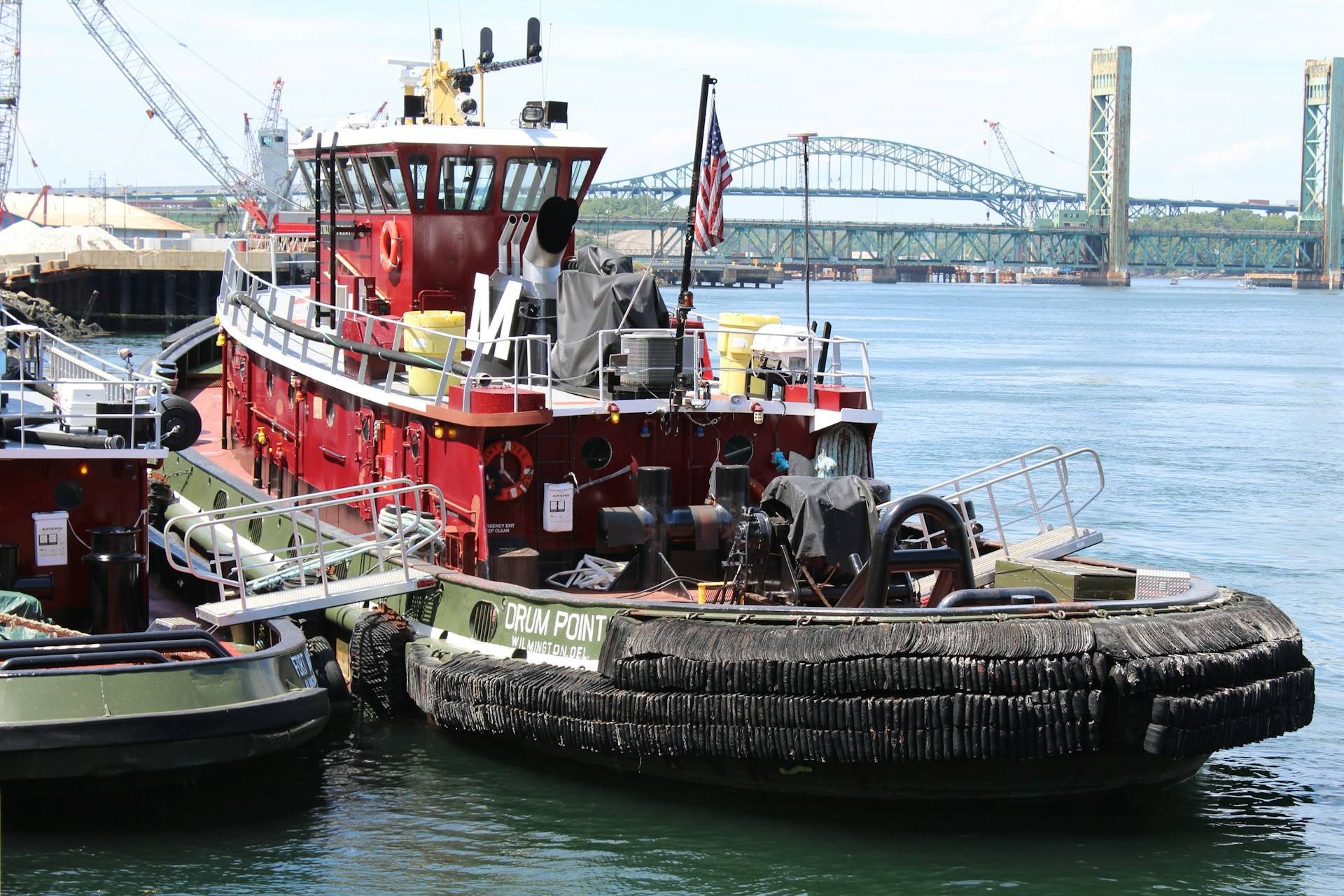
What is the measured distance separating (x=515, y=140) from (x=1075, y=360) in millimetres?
52326

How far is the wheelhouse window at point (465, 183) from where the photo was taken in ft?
51.7

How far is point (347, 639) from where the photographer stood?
1378 cm

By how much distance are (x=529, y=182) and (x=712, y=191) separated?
2931 millimetres

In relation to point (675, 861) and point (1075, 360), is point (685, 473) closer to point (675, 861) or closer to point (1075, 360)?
point (675, 861)

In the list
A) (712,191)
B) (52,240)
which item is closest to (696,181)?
(712,191)

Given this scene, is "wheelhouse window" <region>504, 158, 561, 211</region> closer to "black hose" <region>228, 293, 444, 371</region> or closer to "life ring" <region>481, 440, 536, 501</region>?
"black hose" <region>228, 293, 444, 371</region>

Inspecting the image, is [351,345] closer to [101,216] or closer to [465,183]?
[465,183]

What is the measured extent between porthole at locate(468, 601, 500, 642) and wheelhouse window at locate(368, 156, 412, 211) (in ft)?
17.2

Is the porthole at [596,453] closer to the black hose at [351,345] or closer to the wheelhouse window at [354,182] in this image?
the black hose at [351,345]

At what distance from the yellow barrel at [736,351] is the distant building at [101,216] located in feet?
377

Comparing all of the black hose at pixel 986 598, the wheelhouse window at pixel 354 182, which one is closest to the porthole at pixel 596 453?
the black hose at pixel 986 598

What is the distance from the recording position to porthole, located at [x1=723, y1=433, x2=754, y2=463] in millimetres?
14203

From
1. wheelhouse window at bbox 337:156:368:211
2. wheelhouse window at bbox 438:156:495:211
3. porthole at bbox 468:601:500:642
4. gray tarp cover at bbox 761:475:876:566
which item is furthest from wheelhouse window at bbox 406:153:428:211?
gray tarp cover at bbox 761:475:876:566

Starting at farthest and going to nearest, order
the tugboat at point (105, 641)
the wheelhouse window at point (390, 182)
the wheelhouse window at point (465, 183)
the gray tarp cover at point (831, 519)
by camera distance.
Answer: the wheelhouse window at point (390, 182), the wheelhouse window at point (465, 183), the gray tarp cover at point (831, 519), the tugboat at point (105, 641)
